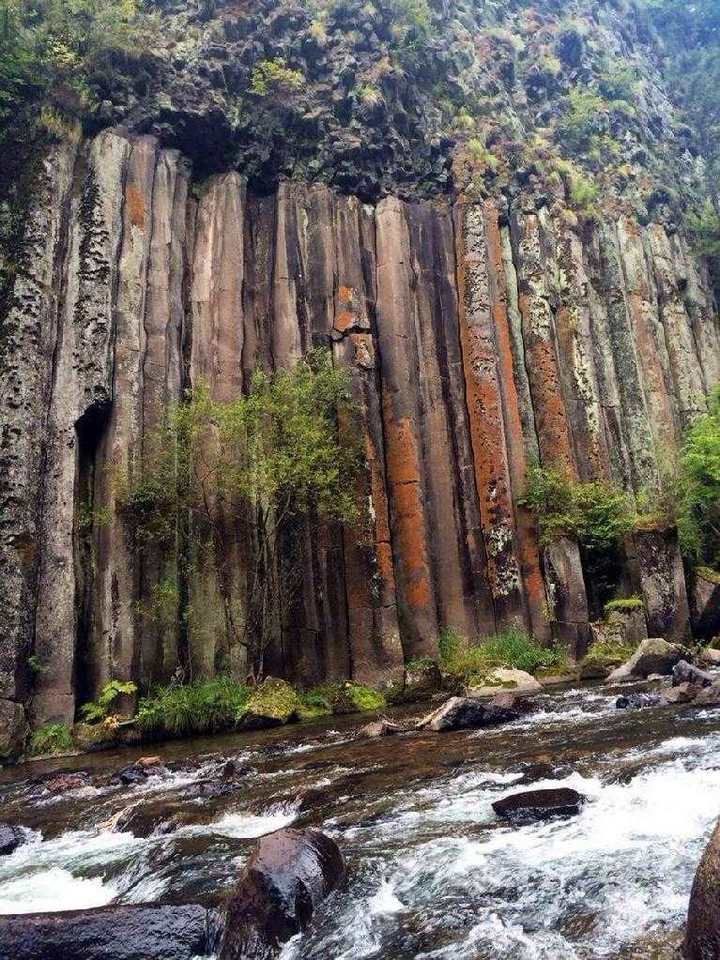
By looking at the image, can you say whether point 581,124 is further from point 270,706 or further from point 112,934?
point 112,934

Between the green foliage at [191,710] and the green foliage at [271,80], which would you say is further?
the green foliage at [271,80]

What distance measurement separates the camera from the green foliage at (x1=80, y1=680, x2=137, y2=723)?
52.0 feet

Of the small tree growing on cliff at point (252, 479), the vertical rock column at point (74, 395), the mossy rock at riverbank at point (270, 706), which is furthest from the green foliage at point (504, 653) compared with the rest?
the vertical rock column at point (74, 395)

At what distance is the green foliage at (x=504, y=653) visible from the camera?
1923 centimetres

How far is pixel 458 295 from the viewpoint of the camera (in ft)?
81.1

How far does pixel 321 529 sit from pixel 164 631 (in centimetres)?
511

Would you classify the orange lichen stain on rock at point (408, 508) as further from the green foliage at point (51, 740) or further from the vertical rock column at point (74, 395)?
the green foliage at point (51, 740)

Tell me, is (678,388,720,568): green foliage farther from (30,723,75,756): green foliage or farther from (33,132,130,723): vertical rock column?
(30,723,75,756): green foliage

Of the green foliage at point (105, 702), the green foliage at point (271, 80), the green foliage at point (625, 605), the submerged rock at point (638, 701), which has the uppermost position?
the green foliage at point (271, 80)

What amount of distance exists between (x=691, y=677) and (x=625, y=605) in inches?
301

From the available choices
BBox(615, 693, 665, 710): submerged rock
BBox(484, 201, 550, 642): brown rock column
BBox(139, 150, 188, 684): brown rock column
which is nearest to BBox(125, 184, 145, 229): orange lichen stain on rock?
BBox(139, 150, 188, 684): brown rock column

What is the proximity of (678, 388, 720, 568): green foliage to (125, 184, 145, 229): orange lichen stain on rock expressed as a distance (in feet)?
61.8

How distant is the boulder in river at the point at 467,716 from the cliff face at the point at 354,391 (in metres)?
6.12

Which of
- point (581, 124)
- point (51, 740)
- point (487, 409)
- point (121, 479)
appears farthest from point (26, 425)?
point (581, 124)
